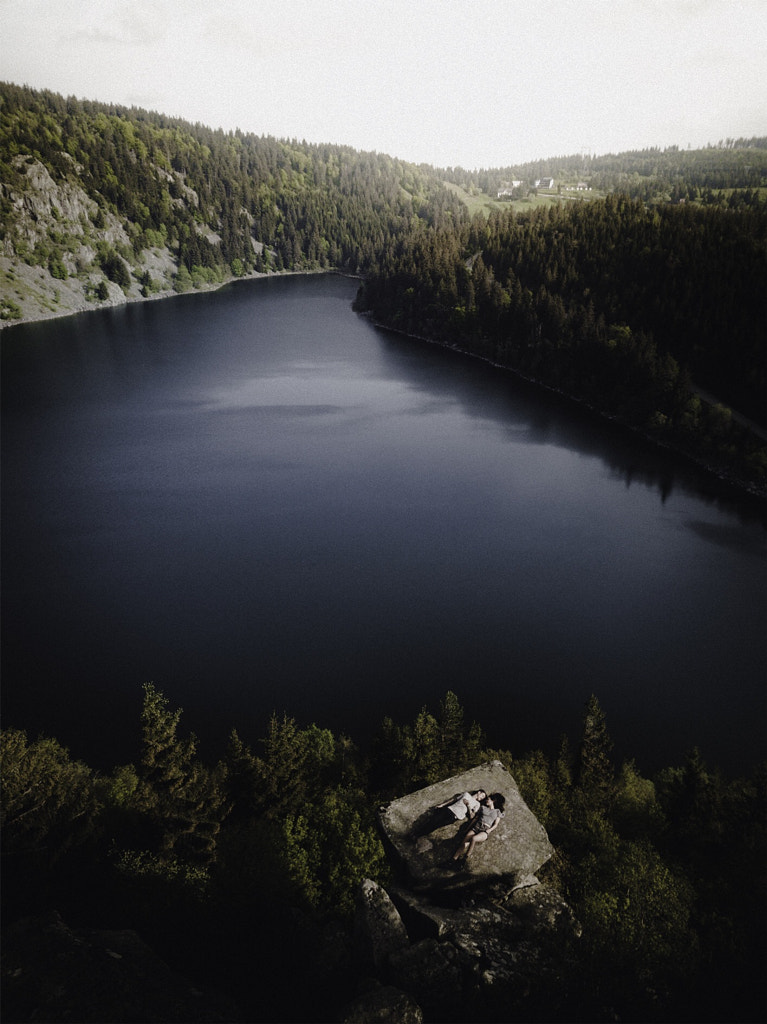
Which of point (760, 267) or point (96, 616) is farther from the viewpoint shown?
point (760, 267)

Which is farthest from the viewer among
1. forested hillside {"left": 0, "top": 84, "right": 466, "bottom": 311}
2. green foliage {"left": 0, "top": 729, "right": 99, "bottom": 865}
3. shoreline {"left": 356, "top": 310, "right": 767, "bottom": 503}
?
forested hillside {"left": 0, "top": 84, "right": 466, "bottom": 311}

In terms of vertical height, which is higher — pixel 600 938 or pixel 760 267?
pixel 760 267

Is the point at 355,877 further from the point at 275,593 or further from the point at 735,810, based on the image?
the point at 275,593

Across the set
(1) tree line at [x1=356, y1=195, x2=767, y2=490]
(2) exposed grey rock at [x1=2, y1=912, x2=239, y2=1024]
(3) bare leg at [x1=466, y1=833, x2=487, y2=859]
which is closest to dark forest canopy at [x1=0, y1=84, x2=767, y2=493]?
(1) tree line at [x1=356, y1=195, x2=767, y2=490]

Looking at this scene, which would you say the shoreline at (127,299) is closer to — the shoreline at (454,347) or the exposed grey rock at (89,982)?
the shoreline at (454,347)

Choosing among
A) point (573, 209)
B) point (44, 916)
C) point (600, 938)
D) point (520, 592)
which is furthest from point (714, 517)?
point (573, 209)

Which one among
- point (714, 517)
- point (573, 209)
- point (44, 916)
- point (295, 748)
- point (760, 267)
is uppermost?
point (573, 209)

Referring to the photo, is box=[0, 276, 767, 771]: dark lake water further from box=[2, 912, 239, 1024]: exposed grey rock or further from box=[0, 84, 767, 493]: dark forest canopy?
box=[2, 912, 239, 1024]: exposed grey rock
